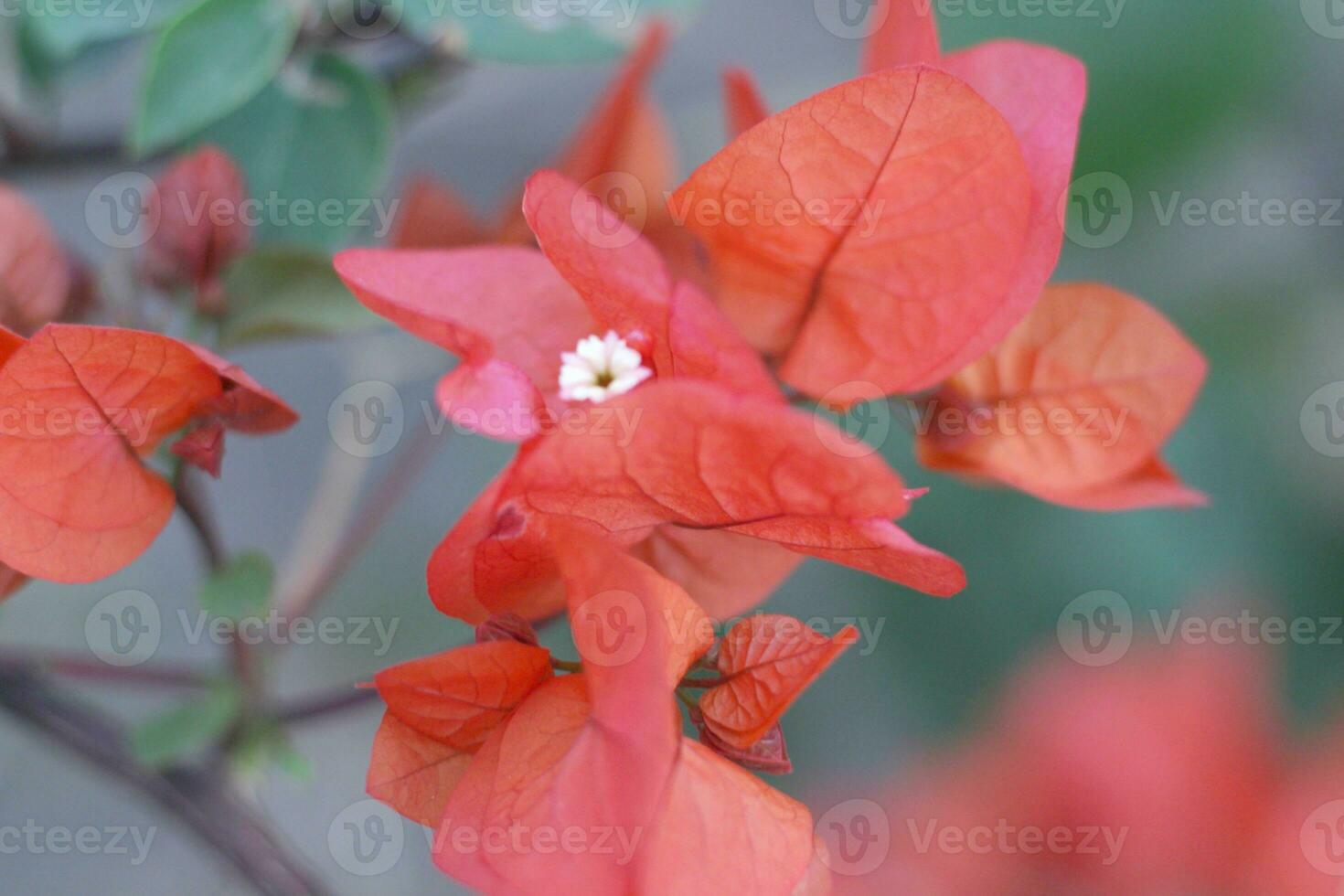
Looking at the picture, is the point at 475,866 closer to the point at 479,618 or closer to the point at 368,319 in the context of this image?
the point at 479,618

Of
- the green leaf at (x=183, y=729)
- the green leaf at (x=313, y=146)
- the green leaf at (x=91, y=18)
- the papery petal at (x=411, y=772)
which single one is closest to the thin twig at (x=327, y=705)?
the green leaf at (x=183, y=729)

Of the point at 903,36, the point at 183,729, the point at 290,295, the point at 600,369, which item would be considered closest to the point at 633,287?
the point at 600,369

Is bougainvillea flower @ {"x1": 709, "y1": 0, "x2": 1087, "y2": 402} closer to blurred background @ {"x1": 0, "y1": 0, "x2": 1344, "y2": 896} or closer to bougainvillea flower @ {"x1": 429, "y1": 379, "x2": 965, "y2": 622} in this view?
bougainvillea flower @ {"x1": 429, "y1": 379, "x2": 965, "y2": 622}

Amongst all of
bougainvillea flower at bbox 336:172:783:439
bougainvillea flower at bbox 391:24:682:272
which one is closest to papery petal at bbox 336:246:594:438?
bougainvillea flower at bbox 336:172:783:439

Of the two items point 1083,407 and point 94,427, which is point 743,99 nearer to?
point 1083,407

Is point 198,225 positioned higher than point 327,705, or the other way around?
point 198,225

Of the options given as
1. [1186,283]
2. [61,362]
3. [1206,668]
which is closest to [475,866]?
[61,362]
